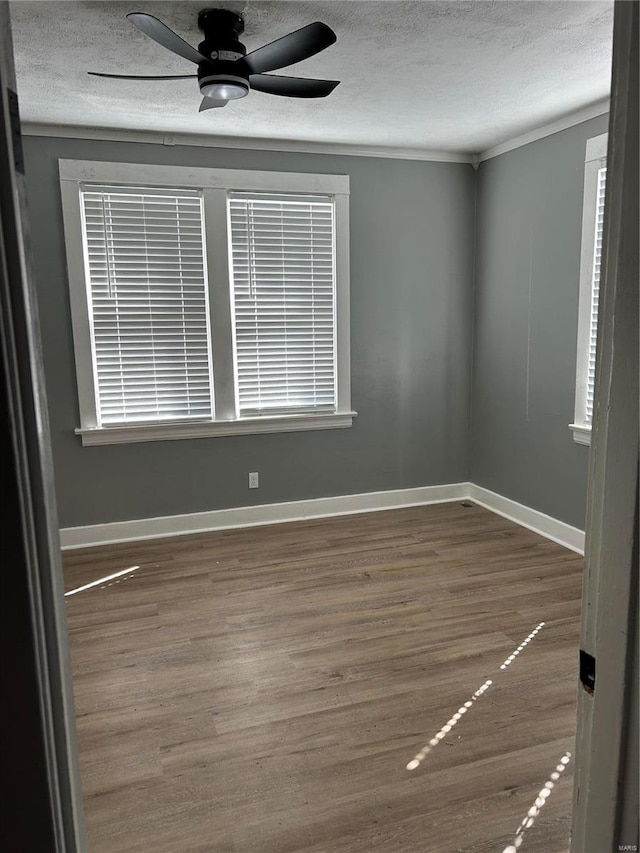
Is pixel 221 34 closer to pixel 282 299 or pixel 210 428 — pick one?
pixel 282 299

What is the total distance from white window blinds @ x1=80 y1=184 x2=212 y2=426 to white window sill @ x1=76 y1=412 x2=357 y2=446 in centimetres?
8

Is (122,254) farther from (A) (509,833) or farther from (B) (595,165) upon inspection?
(A) (509,833)

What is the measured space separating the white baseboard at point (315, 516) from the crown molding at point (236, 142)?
2546mm

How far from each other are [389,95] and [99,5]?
159 centimetres

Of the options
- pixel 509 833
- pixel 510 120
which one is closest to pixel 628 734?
pixel 509 833

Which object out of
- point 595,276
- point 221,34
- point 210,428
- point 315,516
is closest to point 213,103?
point 221,34

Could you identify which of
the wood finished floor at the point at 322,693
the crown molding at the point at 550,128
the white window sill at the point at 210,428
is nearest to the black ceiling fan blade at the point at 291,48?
the crown molding at the point at 550,128

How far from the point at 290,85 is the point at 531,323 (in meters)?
2.43

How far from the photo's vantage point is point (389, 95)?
10.6 feet

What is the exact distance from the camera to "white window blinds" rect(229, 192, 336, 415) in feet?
13.8

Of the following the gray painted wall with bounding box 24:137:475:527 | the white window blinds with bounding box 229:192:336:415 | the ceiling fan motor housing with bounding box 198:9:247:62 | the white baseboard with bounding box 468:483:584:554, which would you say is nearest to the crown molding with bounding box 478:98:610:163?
the gray painted wall with bounding box 24:137:475:527

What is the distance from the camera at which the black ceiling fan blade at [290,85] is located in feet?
8.18

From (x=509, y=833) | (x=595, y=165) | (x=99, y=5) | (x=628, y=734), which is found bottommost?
(x=509, y=833)

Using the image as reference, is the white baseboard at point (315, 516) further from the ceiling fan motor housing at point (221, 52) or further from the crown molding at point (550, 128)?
the ceiling fan motor housing at point (221, 52)
